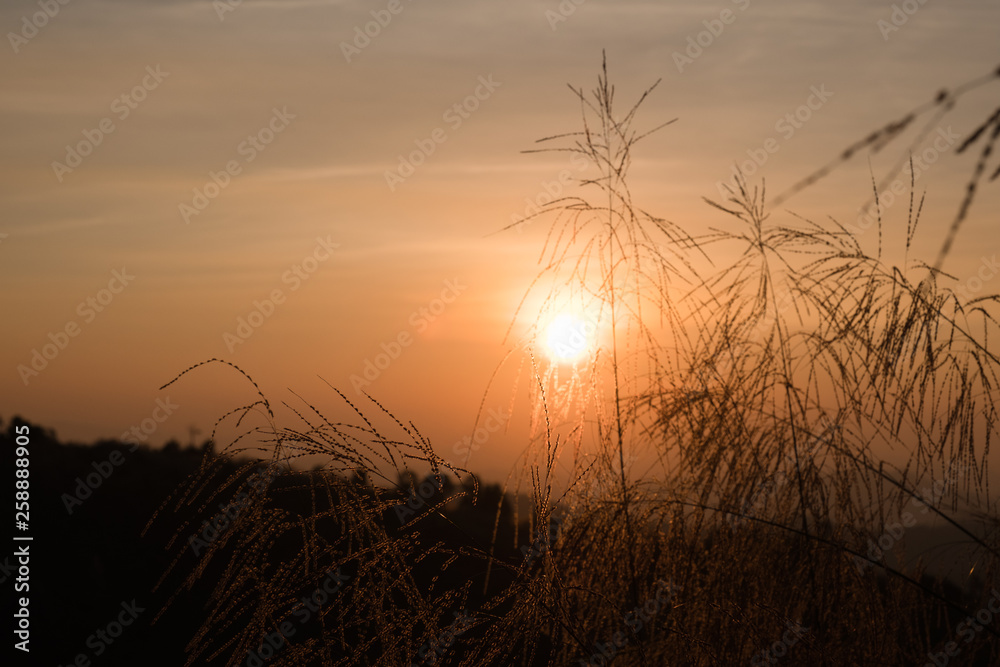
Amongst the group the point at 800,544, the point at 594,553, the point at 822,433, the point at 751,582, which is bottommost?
the point at 594,553

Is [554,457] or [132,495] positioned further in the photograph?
[132,495]

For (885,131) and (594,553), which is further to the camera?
(594,553)

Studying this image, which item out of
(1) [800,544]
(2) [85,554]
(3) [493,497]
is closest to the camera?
(1) [800,544]

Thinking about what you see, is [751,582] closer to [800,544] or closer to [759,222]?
[800,544]

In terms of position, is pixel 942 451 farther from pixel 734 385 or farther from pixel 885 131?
pixel 885 131

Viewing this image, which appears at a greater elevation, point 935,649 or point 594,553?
point 935,649

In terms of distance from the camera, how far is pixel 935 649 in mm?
2836

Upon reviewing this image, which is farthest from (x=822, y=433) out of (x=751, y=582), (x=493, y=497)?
(x=493, y=497)

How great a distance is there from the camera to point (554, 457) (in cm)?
257

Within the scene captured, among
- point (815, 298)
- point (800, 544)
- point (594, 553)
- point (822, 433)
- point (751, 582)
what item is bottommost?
point (594, 553)

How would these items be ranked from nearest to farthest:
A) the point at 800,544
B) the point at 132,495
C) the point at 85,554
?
the point at 800,544 → the point at 85,554 → the point at 132,495

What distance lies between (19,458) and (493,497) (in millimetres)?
5883

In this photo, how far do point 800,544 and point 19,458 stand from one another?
709 centimetres

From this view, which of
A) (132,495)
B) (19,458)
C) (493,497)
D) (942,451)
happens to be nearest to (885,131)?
(942,451)
